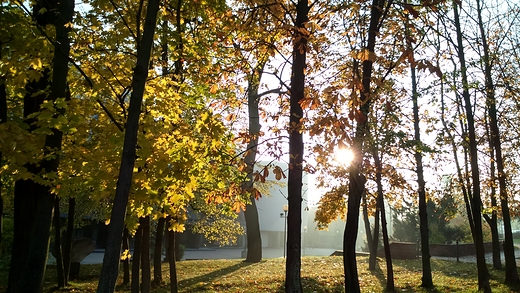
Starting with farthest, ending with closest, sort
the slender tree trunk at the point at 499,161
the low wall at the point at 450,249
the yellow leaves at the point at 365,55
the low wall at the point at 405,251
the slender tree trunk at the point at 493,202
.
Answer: the low wall at the point at 450,249 < the low wall at the point at 405,251 < the slender tree trunk at the point at 493,202 < the slender tree trunk at the point at 499,161 < the yellow leaves at the point at 365,55

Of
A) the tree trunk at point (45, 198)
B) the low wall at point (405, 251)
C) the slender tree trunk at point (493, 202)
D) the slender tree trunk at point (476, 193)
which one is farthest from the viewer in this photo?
the low wall at point (405, 251)

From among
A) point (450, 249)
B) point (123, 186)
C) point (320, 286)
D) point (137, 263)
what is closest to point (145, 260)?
point (137, 263)

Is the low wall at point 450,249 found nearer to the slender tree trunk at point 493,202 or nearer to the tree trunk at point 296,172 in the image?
the slender tree trunk at point 493,202

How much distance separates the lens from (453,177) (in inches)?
590

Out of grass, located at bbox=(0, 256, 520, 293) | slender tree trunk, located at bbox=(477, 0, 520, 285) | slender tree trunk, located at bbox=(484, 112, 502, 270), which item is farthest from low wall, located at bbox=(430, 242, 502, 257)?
slender tree trunk, located at bbox=(477, 0, 520, 285)

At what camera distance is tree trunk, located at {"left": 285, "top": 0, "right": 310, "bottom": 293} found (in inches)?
222

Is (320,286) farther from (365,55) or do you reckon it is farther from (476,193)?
(365,55)

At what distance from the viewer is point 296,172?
5938mm

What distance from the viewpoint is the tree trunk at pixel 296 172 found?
5641 millimetres

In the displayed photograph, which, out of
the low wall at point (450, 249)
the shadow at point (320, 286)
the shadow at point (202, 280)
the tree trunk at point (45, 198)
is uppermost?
the tree trunk at point (45, 198)

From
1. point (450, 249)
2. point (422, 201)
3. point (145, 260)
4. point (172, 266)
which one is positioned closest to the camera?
point (145, 260)

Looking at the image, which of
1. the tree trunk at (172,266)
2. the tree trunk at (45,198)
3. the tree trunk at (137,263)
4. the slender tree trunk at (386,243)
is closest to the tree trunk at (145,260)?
the tree trunk at (137,263)

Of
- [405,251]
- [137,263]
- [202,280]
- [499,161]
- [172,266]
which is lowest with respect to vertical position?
[202,280]

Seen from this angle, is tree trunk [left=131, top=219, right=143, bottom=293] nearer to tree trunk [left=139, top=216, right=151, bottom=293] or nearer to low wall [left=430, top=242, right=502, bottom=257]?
tree trunk [left=139, top=216, right=151, bottom=293]
